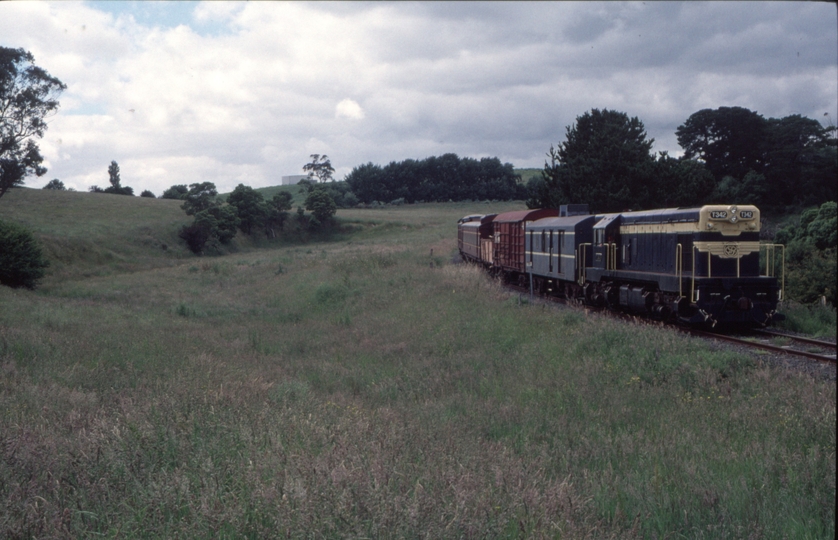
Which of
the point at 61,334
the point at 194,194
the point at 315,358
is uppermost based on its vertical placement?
the point at 194,194

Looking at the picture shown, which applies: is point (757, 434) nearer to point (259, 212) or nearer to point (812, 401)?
point (812, 401)

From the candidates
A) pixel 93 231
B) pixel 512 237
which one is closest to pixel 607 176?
pixel 512 237

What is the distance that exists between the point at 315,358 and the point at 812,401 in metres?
11.3

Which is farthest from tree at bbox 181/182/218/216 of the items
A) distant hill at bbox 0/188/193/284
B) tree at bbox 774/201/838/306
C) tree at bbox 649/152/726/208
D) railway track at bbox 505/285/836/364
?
railway track at bbox 505/285/836/364

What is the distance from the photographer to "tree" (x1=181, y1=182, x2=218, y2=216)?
63781 millimetres

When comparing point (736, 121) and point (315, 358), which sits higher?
point (736, 121)

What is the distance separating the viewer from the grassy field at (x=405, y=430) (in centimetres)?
489

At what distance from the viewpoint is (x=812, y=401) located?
10078mm

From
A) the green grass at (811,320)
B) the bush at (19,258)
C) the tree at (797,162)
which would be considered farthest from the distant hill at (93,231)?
the tree at (797,162)

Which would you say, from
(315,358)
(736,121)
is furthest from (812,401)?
(736,121)

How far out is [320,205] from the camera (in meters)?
78.4

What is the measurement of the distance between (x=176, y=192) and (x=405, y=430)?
69.9 metres

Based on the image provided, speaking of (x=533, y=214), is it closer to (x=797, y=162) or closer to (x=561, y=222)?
(x=561, y=222)

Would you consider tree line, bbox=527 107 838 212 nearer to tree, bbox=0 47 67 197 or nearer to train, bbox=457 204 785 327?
train, bbox=457 204 785 327
